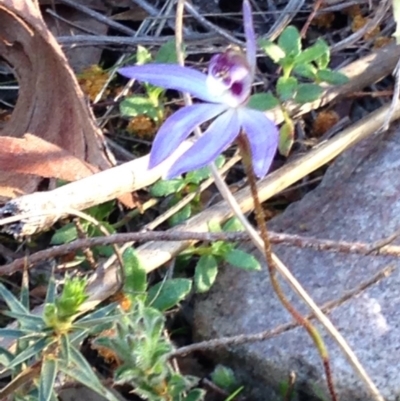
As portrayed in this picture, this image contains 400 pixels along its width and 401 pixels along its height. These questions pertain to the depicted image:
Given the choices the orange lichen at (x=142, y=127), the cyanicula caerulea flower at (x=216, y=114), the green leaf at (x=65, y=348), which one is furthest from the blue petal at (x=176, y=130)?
the orange lichen at (x=142, y=127)

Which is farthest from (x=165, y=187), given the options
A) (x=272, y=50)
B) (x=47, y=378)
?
(x=47, y=378)

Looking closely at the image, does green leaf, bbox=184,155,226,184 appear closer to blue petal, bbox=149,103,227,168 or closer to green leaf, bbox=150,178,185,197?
green leaf, bbox=150,178,185,197

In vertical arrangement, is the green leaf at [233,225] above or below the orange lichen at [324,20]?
below

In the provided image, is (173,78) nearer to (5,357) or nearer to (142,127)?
(5,357)

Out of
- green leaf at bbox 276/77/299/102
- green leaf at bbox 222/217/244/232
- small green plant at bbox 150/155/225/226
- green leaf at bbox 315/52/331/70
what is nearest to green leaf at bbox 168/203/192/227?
small green plant at bbox 150/155/225/226

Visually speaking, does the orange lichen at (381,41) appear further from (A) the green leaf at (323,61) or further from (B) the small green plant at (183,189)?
(B) the small green plant at (183,189)
